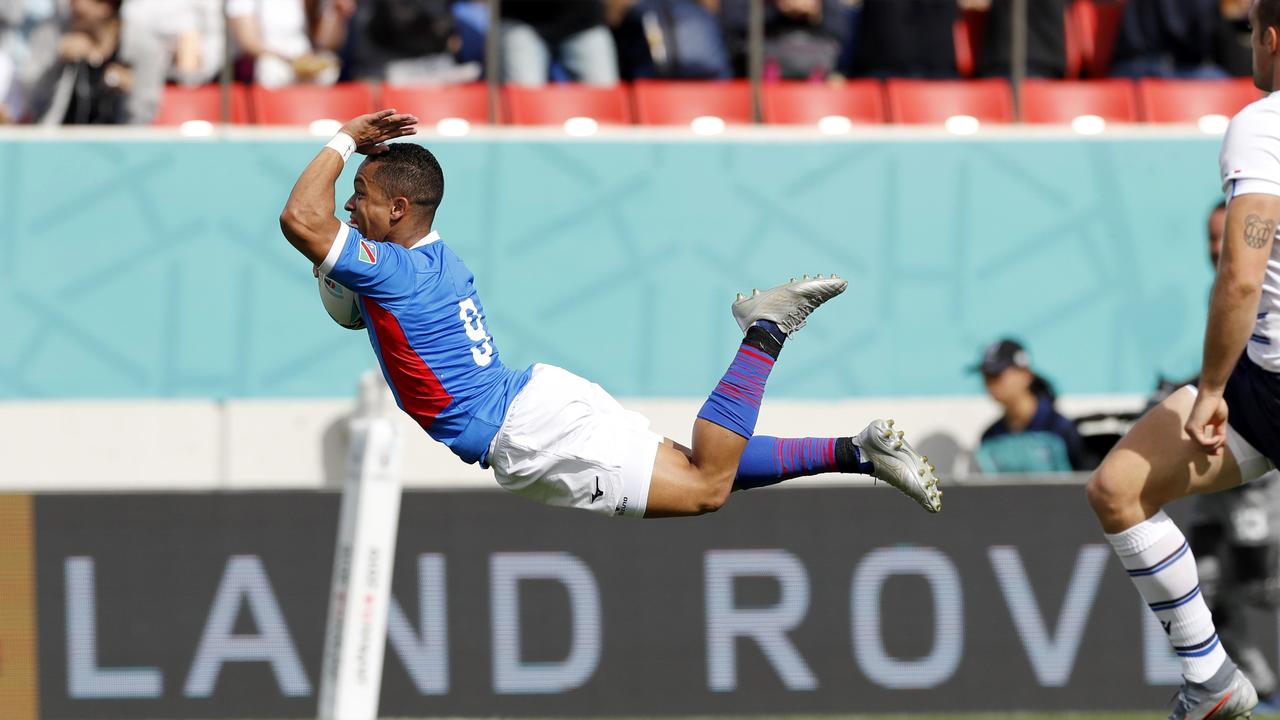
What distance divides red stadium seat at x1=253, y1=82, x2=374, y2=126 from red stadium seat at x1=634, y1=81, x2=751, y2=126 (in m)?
1.73

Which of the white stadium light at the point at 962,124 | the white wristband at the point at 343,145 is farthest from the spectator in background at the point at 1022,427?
the white wristband at the point at 343,145

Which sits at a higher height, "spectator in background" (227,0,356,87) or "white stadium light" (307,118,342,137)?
"spectator in background" (227,0,356,87)

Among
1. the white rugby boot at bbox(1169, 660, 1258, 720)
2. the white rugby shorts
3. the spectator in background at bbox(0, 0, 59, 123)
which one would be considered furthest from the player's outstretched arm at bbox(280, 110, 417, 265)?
the spectator in background at bbox(0, 0, 59, 123)

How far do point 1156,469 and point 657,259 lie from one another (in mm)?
6446

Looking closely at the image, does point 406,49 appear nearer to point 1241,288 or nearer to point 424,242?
point 424,242

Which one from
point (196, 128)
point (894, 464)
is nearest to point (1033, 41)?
point (196, 128)

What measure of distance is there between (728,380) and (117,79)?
6.59 m

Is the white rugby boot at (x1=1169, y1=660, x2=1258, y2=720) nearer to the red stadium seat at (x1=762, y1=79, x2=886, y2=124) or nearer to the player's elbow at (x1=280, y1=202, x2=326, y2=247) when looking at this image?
the player's elbow at (x1=280, y1=202, x2=326, y2=247)

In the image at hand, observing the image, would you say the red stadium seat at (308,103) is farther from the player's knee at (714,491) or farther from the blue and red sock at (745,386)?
the player's knee at (714,491)

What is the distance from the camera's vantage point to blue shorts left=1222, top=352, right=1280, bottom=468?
18.0 feet

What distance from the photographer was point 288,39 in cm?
1186

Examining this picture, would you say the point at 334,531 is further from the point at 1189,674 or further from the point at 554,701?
the point at 1189,674

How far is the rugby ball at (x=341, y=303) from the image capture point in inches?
250

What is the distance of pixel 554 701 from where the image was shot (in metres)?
9.47
